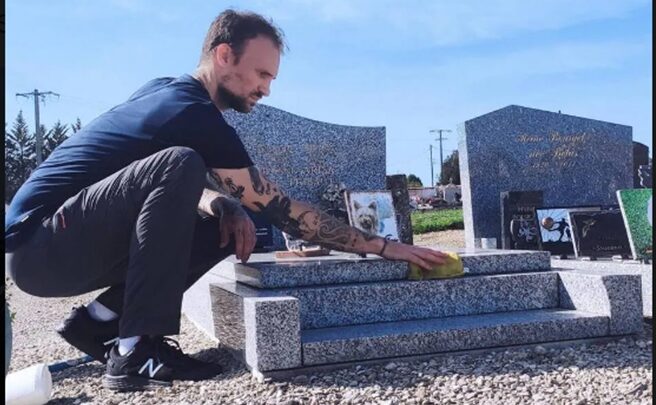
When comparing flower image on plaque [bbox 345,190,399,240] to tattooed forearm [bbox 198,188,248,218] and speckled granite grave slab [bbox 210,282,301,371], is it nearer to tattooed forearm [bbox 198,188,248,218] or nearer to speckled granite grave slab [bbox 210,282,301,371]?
tattooed forearm [bbox 198,188,248,218]

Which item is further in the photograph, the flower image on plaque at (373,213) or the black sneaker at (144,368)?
the flower image on plaque at (373,213)

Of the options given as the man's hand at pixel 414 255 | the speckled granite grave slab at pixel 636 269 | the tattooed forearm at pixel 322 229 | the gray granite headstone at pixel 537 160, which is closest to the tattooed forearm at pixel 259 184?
the tattooed forearm at pixel 322 229

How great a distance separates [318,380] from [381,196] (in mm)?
3175

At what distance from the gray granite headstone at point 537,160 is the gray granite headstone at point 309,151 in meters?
1.13

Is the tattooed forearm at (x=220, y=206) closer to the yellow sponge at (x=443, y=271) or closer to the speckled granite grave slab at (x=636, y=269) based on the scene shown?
the yellow sponge at (x=443, y=271)

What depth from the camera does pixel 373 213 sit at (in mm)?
5422

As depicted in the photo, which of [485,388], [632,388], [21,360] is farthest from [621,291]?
[21,360]

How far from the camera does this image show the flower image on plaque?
17.6ft

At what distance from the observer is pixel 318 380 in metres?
2.47

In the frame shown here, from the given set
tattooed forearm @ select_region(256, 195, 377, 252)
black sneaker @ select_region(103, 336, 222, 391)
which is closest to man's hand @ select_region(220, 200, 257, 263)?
tattooed forearm @ select_region(256, 195, 377, 252)

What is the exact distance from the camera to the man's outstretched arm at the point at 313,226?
2.79 metres

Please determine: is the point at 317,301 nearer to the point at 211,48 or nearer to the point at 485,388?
the point at 485,388

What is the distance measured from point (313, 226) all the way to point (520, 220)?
4133mm

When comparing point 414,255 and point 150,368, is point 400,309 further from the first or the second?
point 150,368
